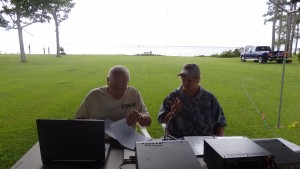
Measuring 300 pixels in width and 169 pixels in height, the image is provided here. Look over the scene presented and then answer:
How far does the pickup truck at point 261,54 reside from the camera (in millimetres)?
15195

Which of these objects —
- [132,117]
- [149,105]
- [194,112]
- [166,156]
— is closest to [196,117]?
[194,112]

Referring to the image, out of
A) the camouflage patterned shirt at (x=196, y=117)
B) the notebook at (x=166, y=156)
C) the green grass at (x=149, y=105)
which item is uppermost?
the notebook at (x=166, y=156)

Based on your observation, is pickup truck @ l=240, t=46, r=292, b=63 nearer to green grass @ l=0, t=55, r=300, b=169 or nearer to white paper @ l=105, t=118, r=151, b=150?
green grass @ l=0, t=55, r=300, b=169

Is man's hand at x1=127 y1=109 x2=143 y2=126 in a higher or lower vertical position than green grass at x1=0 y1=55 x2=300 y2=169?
higher

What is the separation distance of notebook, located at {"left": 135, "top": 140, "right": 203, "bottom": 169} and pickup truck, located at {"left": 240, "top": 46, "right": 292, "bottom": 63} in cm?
1562

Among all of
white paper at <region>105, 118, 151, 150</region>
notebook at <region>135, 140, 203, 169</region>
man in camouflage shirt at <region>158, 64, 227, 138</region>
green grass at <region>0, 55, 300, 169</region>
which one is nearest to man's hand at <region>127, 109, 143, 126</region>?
white paper at <region>105, 118, 151, 150</region>

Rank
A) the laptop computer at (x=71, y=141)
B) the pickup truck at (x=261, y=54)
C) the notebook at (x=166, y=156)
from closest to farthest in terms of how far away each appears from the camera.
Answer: the notebook at (x=166, y=156), the laptop computer at (x=71, y=141), the pickup truck at (x=261, y=54)

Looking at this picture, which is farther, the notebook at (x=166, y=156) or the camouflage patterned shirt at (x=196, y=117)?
the camouflage patterned shirt at (x=196, y=117)

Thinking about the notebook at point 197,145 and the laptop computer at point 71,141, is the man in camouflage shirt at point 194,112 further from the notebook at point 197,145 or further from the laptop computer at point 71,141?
the laptop computer at point 71,141

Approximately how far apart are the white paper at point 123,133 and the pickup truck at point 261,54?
1517 cm

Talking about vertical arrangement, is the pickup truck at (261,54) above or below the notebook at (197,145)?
above

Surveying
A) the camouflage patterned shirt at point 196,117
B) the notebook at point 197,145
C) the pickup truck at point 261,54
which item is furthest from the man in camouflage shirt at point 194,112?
the pickup truck at point 261,54

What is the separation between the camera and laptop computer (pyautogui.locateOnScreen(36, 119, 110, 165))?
Answer: 1216mm

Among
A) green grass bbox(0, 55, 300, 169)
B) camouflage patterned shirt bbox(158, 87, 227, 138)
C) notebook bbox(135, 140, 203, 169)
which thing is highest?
notebook bbox(135, 140, 203, 169)
